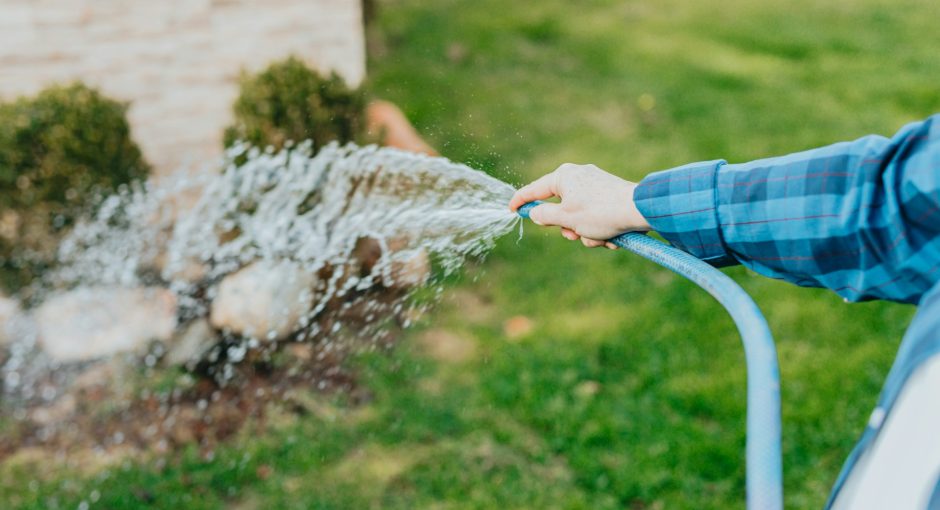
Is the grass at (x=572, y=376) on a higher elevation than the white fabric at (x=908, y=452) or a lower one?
lower

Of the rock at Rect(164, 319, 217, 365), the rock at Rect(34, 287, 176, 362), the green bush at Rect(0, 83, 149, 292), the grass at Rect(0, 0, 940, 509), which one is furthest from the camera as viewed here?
the green bush at Rect(0, 83, 149, 292)

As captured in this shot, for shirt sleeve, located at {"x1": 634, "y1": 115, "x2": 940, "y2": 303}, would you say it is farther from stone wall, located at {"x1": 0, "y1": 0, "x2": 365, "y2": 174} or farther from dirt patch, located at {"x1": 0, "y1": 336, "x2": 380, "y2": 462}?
stone wall, located at {"x1": 0, "y1": 0, "x2": 365, "y2": 174}

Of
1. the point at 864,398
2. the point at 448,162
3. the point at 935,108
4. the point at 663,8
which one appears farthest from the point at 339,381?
the point at 663,8

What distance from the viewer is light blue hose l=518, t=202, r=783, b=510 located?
1037mm

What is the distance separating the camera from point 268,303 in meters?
3.95

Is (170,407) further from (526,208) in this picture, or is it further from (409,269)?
(526,208)

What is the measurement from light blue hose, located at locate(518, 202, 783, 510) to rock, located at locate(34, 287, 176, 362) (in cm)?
328

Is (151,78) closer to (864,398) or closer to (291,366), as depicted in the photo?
(291,366)

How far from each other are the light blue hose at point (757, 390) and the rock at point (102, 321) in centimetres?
328

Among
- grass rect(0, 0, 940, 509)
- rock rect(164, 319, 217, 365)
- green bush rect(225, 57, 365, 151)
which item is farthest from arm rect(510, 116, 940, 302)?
green bush rect(225, 57, 365, 151)

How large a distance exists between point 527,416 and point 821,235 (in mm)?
2211

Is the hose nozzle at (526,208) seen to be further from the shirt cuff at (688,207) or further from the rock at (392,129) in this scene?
the rock at (392,129)

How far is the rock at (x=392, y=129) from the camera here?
458 cm

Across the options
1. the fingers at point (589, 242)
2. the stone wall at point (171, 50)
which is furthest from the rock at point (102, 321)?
the fingers at point (589, 242)
